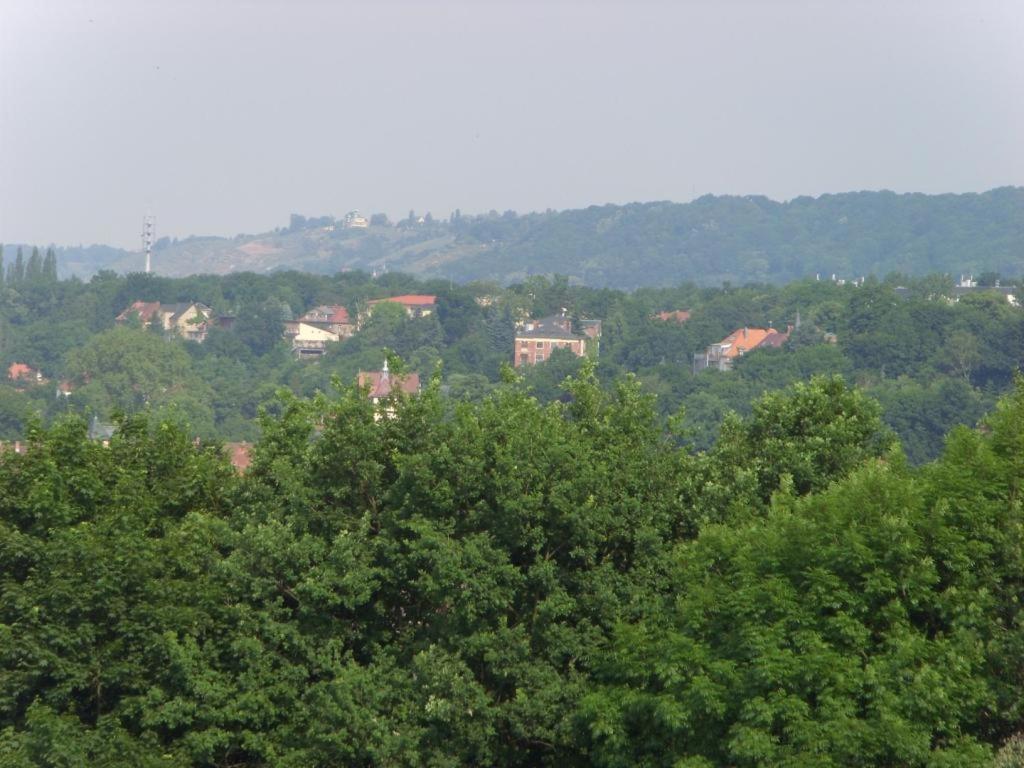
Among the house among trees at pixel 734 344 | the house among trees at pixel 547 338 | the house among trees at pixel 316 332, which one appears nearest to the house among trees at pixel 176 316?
the house among trees at pixel 316 332

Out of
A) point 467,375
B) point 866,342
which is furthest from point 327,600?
point 467,375

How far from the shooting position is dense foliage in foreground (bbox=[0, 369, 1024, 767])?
45.4ft

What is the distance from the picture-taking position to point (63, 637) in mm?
15680

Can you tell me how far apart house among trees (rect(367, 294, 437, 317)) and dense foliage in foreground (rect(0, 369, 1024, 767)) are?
113 m

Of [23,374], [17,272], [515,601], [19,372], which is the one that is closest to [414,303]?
[19,372]

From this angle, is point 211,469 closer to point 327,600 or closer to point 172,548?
point 172,548

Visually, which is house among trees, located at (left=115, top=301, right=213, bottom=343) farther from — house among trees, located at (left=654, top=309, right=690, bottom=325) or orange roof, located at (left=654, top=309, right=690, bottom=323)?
orange roof, located at (left=654, top=309, right=690, bottom=323)

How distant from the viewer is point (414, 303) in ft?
456

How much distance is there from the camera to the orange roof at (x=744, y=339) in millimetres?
116812

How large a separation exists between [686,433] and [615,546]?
286 centimetres

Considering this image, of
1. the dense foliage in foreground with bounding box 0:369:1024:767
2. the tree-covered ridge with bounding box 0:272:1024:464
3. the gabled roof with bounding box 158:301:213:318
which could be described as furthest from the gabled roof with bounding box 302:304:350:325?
the dense foliage in foreground with bounding box 0:369:1024:767

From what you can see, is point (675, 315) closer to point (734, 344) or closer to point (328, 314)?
point (734, 344)

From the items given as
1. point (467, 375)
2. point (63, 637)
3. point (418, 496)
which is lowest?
point (467, 375)

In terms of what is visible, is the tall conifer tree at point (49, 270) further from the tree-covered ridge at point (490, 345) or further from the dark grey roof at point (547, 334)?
the dark grey roof at point (547, 334)
